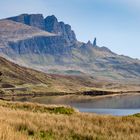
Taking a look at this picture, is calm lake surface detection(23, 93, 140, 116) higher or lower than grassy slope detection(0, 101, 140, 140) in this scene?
lower

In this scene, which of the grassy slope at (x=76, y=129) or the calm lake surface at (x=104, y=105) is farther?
the calm lake surface at (x=104, y=105)

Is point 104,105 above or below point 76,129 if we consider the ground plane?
below

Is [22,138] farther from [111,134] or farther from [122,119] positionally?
[122,119]

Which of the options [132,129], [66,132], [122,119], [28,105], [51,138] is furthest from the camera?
[28,105]

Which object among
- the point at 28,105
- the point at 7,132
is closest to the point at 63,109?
the point at 28,105

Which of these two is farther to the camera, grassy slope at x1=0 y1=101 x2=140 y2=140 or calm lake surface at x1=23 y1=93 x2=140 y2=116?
calm lake surface at x1=23 y1=93 x2=140 y2=116

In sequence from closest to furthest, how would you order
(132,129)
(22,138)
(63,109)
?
(22,138) → (132,129) → (63,109)

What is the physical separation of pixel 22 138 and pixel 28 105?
29.3m

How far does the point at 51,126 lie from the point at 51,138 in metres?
2.88

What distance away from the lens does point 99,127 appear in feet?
71.3

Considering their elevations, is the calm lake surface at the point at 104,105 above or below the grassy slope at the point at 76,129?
below

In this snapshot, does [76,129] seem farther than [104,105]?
No

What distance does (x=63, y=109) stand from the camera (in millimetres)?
39125

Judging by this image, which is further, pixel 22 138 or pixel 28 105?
pixel 28 105
